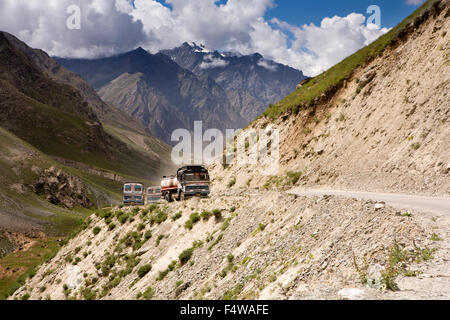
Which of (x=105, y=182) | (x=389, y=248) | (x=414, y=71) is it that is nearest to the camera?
(x=389, y=248)

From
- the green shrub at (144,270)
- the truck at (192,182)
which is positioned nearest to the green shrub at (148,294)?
the green shrub at (144,270)

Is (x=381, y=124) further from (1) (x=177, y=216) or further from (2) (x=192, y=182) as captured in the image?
(1) (x=177, y=216)

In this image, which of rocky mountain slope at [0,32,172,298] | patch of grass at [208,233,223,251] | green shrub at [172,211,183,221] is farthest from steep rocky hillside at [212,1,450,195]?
rocky mountain slope at [0,32,172,298]

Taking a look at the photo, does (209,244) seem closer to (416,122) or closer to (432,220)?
(432,220)

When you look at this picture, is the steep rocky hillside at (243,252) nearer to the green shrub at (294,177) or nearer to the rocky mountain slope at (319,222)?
the rocky mountain slope at (319,222)

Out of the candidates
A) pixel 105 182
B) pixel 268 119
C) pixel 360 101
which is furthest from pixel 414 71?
pixel 105 182

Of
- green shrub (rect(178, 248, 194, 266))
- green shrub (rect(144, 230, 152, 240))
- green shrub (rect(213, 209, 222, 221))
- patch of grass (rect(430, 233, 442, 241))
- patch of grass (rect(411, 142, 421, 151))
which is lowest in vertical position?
patch of grass (rect(430, 233, 442, 241))

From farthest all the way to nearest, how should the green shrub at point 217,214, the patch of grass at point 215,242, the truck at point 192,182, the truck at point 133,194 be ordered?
the truck at point 133,194, the truck at point 192,182, the green shrub at point 217,214, the patch of grass at point 215,242

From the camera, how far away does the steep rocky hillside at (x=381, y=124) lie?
21.4 m

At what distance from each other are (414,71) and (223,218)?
20841 mm

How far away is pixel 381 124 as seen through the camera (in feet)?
90.9

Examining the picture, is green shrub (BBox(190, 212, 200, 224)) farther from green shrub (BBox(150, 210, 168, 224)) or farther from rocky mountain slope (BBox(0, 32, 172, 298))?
rocky mountain slope (BBox(0, 32, 172, 298))

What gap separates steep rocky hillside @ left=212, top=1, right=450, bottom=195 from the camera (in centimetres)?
2139
